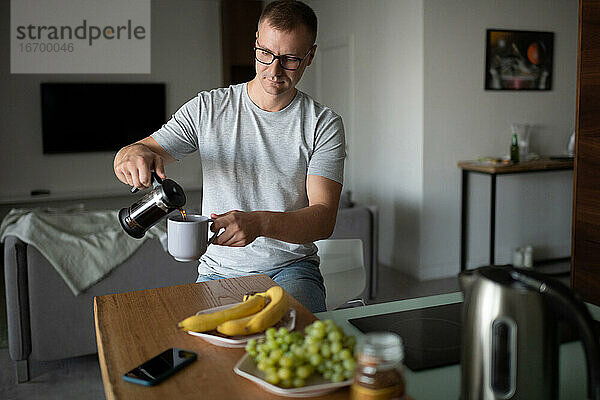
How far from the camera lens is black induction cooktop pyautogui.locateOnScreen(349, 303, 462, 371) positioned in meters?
1.16

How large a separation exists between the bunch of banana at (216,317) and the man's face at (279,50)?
2.35 feet

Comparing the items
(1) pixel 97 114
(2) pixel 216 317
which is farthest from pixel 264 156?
Answer: (1) pixel 97 114

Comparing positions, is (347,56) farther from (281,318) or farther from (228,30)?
(281,318)

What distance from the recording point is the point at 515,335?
0.87 metres

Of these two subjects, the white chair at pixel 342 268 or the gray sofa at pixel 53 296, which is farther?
the gray sofa at pixel 53 296

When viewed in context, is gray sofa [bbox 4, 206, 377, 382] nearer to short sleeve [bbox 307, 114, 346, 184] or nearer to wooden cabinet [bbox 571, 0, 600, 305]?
short sleeve [bbox 307, 114, 346, 184]

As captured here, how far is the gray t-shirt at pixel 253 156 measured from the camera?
1.83 m

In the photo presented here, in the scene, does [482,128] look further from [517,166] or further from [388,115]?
[388,115]

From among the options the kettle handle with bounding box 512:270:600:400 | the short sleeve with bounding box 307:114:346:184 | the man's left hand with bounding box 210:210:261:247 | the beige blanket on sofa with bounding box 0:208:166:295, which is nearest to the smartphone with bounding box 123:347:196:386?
the man's left hand with bounding box 210:210:261:247

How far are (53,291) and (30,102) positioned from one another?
139 inches

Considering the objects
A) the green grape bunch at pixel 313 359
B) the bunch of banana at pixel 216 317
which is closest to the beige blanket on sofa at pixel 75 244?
the bunch of banana at pixel 216 317

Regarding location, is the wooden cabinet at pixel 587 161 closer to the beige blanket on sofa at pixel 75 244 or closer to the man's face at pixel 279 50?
the man's face at pixel 279 50

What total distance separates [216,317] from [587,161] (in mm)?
2212

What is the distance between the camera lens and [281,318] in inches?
49.3
